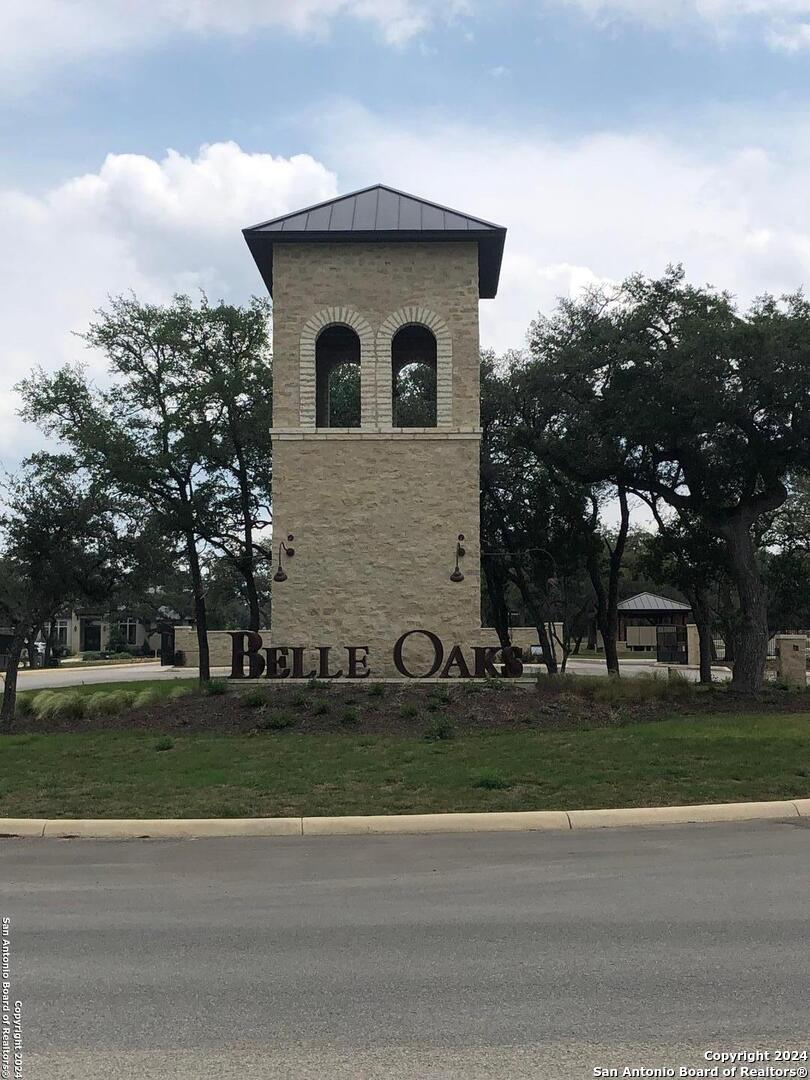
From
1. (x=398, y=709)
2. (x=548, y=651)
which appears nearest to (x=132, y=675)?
(x=548, y=651)

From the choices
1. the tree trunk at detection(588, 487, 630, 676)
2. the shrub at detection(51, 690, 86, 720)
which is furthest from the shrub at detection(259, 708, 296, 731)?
the tree trunk at detection(588, 487, 630, 676)

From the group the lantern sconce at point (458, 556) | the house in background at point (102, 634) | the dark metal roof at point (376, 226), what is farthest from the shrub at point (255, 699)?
the house in background at point (102, 634)

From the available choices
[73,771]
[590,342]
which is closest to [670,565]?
[590,342]

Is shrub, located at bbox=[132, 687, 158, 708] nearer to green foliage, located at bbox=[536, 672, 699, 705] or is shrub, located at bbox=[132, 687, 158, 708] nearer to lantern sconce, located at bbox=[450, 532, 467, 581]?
lantern sconce, located at bbox=[450, 532, 467, 581]

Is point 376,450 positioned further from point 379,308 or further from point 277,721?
point 277,721

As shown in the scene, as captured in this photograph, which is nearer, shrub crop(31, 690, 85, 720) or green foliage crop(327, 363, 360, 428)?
shrub crop(31, 690, 85, 720)

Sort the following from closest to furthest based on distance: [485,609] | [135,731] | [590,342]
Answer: [135,731] → [590,342] → [485,609]

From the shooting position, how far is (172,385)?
26.0m

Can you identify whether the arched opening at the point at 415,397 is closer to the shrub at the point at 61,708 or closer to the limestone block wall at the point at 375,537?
the limestone block wall at the point at 375,537

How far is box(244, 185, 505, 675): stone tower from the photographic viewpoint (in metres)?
19.4

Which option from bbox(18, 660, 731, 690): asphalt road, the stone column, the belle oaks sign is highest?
the belle oaks sign

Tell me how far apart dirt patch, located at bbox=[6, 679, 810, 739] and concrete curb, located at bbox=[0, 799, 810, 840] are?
4.87m

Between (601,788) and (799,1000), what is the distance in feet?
17.7

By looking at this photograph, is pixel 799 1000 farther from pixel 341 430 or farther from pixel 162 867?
pixel 341 430
